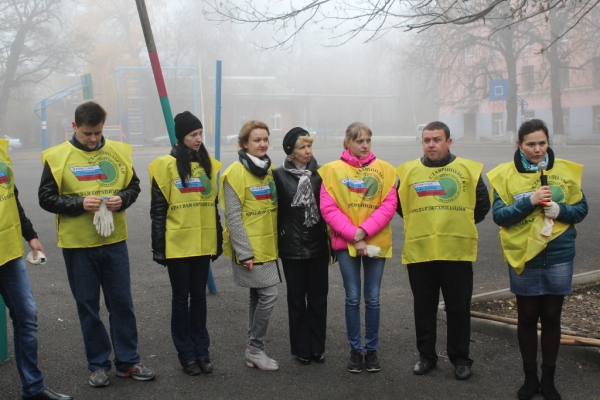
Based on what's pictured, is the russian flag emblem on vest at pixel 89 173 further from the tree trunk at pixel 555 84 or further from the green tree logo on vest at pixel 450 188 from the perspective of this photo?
the tree trunk at pixel 555 84

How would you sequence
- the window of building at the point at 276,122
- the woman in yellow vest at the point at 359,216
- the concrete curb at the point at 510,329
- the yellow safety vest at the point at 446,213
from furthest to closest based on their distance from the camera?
1. the window of building at the point at 276,122
2. the woman in yellow vest at the point at 359,216
3. the concrete curb at the point at 510,329
4. the yellow safety vest at the point at 446,213

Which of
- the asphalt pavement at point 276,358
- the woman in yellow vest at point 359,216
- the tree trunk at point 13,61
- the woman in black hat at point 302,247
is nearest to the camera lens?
the asphalt pavement at point 276,358

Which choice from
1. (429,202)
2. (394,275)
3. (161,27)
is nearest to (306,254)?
(429,202)

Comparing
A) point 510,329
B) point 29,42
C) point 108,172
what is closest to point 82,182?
point 108,172

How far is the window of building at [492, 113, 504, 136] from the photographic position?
57312 mm

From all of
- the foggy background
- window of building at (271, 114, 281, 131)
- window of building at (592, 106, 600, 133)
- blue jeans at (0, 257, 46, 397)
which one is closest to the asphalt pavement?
blue jeans at (0, 257, 46, 397)

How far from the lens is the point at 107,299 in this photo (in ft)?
15.9

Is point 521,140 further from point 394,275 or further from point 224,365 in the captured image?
point 394,275

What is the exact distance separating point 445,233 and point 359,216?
652mm

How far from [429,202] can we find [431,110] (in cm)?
7396

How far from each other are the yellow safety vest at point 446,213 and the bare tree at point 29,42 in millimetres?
42756

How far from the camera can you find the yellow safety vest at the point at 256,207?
5.02m

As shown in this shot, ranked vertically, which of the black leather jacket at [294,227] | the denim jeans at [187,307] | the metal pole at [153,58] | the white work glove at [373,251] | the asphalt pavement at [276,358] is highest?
the metal pole at [153,58]

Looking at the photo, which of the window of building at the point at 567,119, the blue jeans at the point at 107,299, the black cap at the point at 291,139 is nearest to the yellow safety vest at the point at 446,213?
the black cap at the point at 291,139
